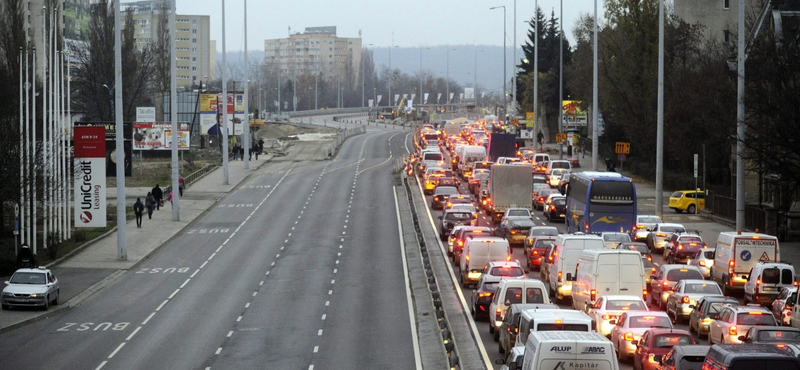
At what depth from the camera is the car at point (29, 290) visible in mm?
33750

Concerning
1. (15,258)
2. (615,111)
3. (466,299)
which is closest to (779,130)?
(466,299)

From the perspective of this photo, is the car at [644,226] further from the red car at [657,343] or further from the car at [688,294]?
the red car at [657,343]

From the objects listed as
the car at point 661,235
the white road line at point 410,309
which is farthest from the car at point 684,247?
the white road line at point 410,309

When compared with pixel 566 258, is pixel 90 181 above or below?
above

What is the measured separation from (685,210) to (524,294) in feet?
120

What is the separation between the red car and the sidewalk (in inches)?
719

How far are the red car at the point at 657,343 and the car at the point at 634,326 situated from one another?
148 centimetres

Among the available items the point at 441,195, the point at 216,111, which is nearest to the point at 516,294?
the point at 441,195

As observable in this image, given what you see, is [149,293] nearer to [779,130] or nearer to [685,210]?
[779,130]

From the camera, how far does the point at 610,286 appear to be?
3003 cm

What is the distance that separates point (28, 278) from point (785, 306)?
2232cm

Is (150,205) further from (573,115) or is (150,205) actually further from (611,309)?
(573,115)

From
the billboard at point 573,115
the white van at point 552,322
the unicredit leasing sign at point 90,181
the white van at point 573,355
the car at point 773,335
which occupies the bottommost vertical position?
the car at point 773,335

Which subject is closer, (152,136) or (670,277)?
(670,277)
